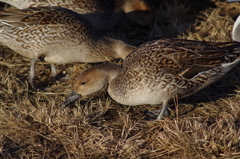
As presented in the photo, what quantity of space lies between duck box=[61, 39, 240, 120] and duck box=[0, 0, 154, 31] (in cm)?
195

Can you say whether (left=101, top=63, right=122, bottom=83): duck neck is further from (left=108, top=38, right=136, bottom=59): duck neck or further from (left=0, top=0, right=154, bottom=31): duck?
(left=0, top=0, right=154, bottom=31): duck

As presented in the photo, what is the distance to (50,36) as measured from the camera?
4383mm

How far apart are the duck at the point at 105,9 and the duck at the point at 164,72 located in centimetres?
195

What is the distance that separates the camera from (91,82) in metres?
3.80

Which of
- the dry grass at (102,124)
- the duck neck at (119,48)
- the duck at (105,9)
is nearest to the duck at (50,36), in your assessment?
the duck neck at (119,48)

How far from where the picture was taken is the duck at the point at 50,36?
14.4ft

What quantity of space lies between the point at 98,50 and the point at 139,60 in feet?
3.77

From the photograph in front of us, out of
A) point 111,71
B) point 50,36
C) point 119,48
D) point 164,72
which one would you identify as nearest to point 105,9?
point 119,48

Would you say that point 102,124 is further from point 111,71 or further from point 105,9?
point 105,9

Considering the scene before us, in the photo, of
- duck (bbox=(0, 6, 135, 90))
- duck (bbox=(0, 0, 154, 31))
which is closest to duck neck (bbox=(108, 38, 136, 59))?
duck (bbox=(0, 6, 135, 90))

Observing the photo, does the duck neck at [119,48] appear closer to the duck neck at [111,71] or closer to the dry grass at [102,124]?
the dry grass at [102,124]

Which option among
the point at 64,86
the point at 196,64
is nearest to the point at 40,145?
the point at 64,86

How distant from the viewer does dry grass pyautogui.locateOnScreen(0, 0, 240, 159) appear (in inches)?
124

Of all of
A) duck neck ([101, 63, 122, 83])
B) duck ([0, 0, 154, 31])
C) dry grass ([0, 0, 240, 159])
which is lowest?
dry grass ([0, 0, 240, 159])
